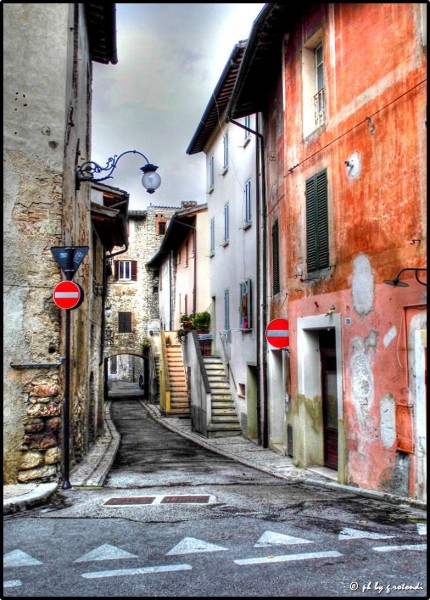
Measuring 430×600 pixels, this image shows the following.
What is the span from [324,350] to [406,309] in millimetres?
3567

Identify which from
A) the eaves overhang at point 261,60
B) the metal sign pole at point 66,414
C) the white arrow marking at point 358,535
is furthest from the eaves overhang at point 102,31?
the white arrow marking at point 358,535

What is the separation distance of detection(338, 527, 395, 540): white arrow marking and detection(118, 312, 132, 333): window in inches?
1382

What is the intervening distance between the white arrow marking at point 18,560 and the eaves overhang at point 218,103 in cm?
1422

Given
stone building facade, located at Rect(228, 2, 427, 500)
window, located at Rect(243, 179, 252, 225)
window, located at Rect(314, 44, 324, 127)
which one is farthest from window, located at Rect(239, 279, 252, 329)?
window, located at Rect(314, 44, 324, 127)

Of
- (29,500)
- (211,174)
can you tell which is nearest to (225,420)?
(211,174)

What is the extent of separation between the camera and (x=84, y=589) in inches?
186

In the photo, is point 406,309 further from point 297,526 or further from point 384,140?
point 297,526

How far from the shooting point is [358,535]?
6.28 m

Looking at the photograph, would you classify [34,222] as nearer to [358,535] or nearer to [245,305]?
[358,535]

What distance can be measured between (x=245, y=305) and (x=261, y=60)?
6991mm

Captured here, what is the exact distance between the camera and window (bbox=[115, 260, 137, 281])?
4225 centimetres

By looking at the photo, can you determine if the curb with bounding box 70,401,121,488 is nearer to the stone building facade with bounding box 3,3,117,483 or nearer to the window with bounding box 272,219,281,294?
the stone building facade with bounding box 3,3,117,483

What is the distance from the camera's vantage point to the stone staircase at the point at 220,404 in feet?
63.4

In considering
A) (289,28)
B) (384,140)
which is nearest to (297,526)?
(384,140)
